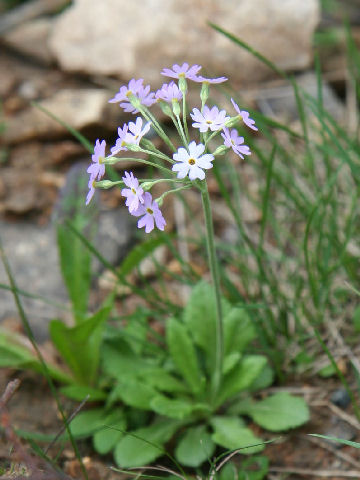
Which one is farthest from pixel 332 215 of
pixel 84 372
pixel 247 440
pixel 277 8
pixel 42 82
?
pixel 42 82

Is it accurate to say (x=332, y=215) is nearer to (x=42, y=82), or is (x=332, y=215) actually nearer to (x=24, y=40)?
(x=42, y=82)

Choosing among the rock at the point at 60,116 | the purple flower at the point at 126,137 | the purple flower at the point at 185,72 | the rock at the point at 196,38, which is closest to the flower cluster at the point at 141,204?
the purple flower at the point at 126,137

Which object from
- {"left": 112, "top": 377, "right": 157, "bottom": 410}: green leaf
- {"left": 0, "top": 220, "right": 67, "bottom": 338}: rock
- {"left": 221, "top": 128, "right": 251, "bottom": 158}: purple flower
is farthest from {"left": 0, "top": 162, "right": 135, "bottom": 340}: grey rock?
{"left": 221, "top": 128, "right": 251, "bottom": 158}: purple flower

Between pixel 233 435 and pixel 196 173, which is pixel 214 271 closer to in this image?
pixel 196 173

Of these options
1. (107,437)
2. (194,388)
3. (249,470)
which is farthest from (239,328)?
(107,437)

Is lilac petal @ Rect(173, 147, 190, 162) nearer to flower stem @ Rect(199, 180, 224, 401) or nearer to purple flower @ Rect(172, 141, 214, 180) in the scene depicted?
purple flower @ Rect(172, 141, 214, 180)
